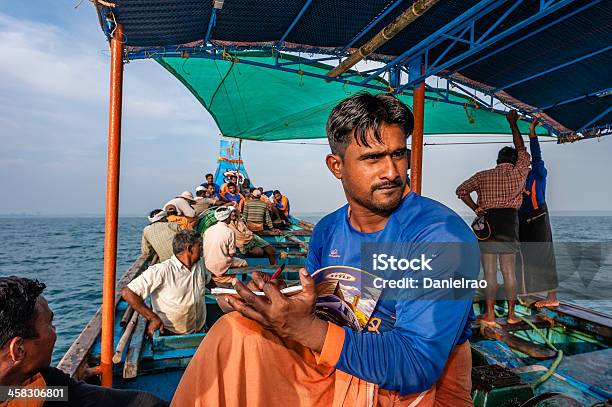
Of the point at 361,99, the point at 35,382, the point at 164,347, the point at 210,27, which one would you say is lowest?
the point at 164,347

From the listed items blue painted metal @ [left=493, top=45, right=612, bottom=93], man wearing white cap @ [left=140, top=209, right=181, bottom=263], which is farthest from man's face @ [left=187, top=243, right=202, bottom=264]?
blue painted metal @ [left=493, top=45, right=612, bottom=93]

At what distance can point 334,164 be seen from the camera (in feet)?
5.33

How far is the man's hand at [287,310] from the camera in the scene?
1.04 metres

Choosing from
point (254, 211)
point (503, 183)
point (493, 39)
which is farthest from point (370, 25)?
point (254, 211)

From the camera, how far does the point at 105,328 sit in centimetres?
296

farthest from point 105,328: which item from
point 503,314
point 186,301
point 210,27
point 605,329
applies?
point 605,329

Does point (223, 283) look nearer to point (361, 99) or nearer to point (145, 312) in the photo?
point (145, 312)

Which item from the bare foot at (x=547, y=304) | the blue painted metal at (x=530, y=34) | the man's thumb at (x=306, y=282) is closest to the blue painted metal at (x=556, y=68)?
the blue painted metal at (x=530, y=34)

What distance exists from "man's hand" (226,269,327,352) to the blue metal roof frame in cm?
267

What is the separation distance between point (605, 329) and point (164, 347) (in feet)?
15.3

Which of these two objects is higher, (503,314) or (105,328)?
(105,328)

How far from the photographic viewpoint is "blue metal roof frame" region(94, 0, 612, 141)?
3640 mm

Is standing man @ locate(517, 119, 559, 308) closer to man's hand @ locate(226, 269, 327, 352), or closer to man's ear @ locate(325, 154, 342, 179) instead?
man's ear @ locate(325, 154, 342, 179)

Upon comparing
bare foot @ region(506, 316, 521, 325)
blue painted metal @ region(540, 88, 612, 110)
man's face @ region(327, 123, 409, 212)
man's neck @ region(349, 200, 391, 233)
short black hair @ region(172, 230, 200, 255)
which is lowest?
bare foot @ region(506, 316, 521, 325)
